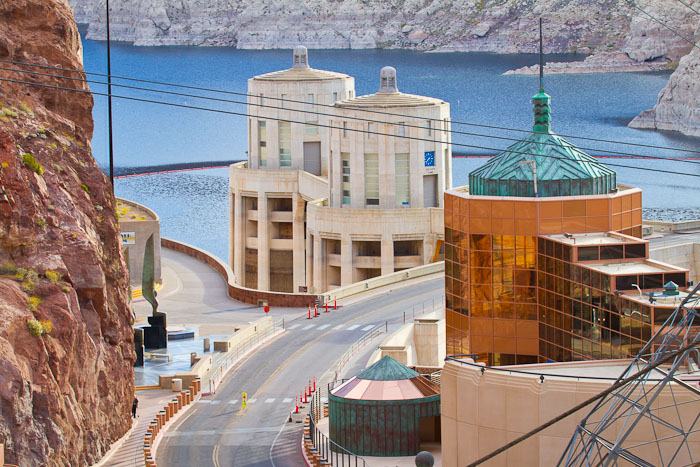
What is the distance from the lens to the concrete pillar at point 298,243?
4887 inches

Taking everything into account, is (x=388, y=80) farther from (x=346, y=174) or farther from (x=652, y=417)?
(x=652, y=417)

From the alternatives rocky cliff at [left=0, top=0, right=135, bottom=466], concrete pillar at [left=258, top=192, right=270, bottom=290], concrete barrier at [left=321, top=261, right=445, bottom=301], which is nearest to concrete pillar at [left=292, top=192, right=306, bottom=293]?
concrete pillar at [left=258, top=192, right=270, bottom=290]

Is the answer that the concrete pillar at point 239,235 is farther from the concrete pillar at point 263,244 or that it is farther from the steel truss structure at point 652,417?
the steel truss structure at point 652,417

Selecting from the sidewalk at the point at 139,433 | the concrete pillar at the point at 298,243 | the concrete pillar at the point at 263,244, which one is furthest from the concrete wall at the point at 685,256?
the concrete pillar at the point at 263,244

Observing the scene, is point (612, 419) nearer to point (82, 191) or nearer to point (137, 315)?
point (82, 191)

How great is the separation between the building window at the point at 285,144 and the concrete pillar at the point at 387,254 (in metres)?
23.9

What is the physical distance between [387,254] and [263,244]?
Answer: 2570 cm

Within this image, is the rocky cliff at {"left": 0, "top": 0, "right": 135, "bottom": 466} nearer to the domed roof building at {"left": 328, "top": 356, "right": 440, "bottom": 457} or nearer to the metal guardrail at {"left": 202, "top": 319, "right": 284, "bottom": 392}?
the domed roof building at {"left": 328, "top": 356, "right": 440, "bottom": 457}

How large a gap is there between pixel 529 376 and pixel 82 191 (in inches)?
844

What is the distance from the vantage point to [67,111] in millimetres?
60000

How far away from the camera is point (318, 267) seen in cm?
10981

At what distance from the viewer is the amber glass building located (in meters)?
52.3

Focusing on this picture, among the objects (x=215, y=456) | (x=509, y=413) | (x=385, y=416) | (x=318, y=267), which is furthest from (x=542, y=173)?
(x=318, y=267)

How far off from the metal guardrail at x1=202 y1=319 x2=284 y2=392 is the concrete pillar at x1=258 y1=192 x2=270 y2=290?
128 ft
